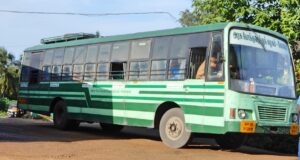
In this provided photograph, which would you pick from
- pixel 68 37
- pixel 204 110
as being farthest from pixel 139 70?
pixel 68 37

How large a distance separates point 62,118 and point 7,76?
164 ft

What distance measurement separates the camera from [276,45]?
43.1 ft

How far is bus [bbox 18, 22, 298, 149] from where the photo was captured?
12.0 meters

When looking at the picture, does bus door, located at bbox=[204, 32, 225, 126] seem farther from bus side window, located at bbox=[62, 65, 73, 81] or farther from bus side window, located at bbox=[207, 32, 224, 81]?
bus side window, located at bbox=[62, 65, 73, 81]

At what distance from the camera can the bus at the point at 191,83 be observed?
12.0m

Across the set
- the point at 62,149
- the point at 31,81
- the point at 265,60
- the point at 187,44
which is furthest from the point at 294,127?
the point at 31,81

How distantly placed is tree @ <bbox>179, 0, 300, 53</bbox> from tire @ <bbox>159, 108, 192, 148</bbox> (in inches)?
200

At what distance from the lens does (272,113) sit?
40.3 feet

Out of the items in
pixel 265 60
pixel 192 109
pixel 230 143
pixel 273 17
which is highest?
pixel 273 17

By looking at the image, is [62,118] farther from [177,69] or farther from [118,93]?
[177,69]

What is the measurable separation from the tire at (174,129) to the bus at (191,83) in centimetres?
2

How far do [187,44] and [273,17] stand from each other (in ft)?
17.5

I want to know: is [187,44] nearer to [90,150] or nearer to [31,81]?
[90,150]

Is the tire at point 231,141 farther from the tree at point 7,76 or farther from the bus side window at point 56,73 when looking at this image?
the tree at point 7,76
